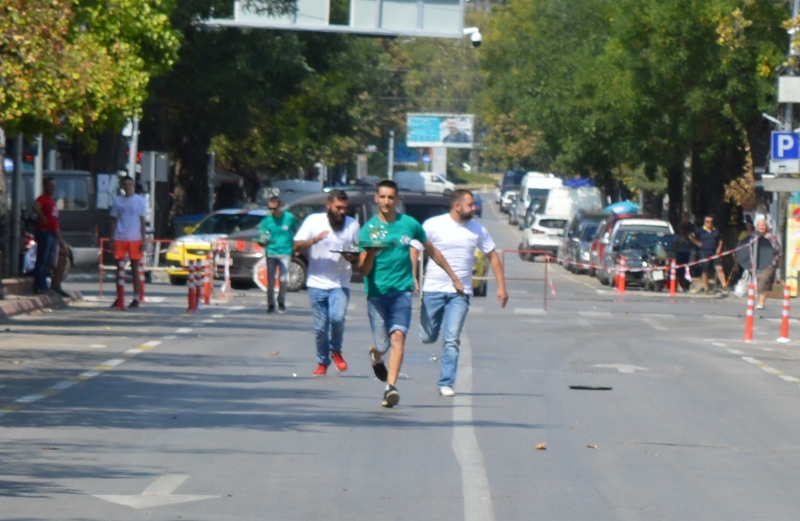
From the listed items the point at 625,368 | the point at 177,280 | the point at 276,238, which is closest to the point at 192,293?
the point at 276,238

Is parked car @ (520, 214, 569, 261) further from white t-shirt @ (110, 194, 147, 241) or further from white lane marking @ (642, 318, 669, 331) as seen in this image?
white t-shirt @ (110, 194, 147, 241)

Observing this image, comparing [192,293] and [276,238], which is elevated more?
[276,238]

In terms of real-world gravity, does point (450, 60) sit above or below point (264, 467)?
above

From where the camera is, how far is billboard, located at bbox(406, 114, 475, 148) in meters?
109

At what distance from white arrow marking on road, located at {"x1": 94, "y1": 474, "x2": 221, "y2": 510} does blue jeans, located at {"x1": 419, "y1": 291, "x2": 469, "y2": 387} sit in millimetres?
4681

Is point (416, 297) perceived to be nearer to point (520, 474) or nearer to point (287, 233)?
point (287, 233)

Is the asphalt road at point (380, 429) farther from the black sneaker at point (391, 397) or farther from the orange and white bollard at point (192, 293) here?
the orange and white bollard at point (192, 293)

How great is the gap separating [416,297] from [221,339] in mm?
11101

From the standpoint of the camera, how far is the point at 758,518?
832 cm

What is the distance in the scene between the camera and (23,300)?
22422 mm

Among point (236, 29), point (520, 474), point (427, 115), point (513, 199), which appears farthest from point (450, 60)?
point (520, 474)

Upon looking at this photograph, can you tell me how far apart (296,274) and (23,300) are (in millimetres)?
8655

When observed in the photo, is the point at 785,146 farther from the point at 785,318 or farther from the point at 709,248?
the point at 709,248

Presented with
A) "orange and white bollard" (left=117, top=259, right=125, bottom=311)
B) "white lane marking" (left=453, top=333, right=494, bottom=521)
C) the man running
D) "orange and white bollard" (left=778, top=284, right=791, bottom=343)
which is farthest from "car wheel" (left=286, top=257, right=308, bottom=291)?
the man running
